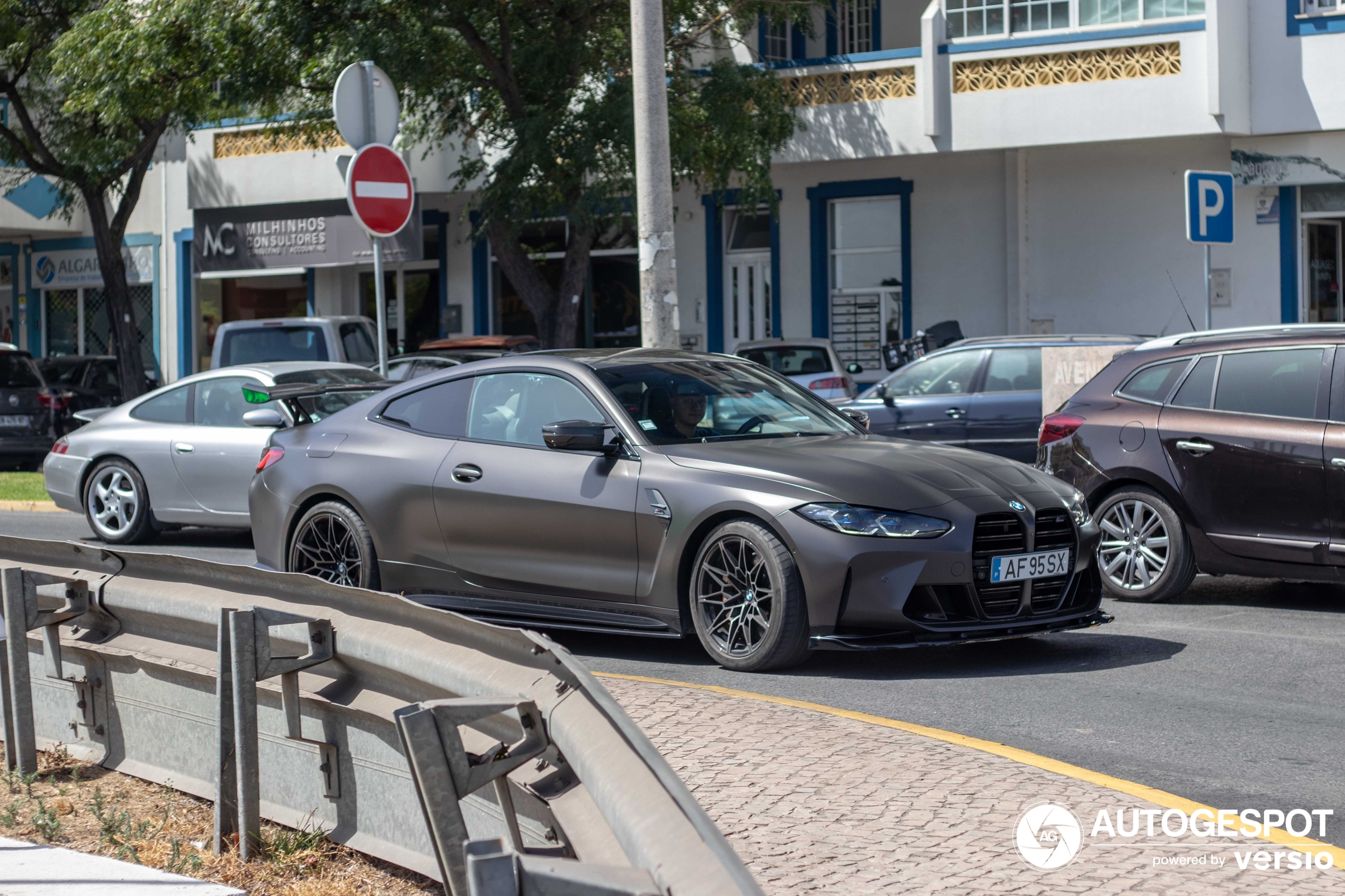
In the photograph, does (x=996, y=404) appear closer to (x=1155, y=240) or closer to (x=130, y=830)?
(x=1155, y=240)

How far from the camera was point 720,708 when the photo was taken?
603cm

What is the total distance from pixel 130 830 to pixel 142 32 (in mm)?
16675

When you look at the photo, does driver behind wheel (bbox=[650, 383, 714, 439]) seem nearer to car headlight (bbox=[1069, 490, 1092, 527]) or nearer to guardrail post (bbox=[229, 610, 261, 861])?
car headlight (bbox=[1069, 490, 1092, 527])

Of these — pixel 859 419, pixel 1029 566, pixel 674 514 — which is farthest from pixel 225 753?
pixel 859 419

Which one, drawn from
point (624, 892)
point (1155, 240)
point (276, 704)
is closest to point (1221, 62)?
point (1155, 240)

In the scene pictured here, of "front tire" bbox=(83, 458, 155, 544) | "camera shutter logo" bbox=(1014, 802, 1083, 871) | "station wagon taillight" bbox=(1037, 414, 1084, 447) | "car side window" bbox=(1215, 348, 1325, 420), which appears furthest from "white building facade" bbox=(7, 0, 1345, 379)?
"camera shutter logo" bbox=(1014, 802, 1083, 871)

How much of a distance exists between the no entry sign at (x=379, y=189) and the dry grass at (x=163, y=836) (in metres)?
6.68

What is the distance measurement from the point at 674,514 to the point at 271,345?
40.1ft

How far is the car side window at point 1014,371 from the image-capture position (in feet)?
47.8

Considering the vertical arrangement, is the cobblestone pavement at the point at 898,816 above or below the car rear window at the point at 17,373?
below

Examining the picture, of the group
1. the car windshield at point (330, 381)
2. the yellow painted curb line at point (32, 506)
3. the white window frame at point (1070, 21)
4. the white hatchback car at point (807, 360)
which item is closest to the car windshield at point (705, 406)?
the car windshield at point (330, 381)

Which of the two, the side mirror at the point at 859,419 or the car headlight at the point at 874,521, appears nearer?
the car headlight at the point at 874,521

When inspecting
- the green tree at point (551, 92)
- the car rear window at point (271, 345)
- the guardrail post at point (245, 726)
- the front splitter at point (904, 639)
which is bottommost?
the front splitter at point (904, 639)

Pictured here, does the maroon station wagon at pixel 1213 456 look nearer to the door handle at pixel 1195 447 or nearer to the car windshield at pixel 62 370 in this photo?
the door handle at pixel 1195 447
